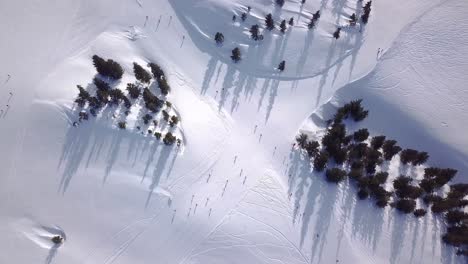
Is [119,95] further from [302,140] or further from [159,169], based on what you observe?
[302,140]

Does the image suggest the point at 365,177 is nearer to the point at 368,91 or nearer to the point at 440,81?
the point at 368,91

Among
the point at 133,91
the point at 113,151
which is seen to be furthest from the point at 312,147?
the point at 113,151

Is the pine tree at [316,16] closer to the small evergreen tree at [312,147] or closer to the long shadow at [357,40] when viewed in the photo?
the long shadow at [357,40]

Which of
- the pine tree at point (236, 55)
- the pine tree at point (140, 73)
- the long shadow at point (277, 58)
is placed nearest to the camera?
the pine tree at point (140, 73)

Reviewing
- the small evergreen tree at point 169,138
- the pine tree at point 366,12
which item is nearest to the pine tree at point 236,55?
the small evergreen tree at point 169,138

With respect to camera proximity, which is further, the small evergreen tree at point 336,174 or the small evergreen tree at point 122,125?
the small evergreen tree at point 336,174

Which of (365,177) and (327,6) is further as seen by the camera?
(327,6)

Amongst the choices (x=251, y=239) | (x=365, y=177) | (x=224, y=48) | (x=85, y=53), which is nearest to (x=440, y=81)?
(x=365, y=177)
